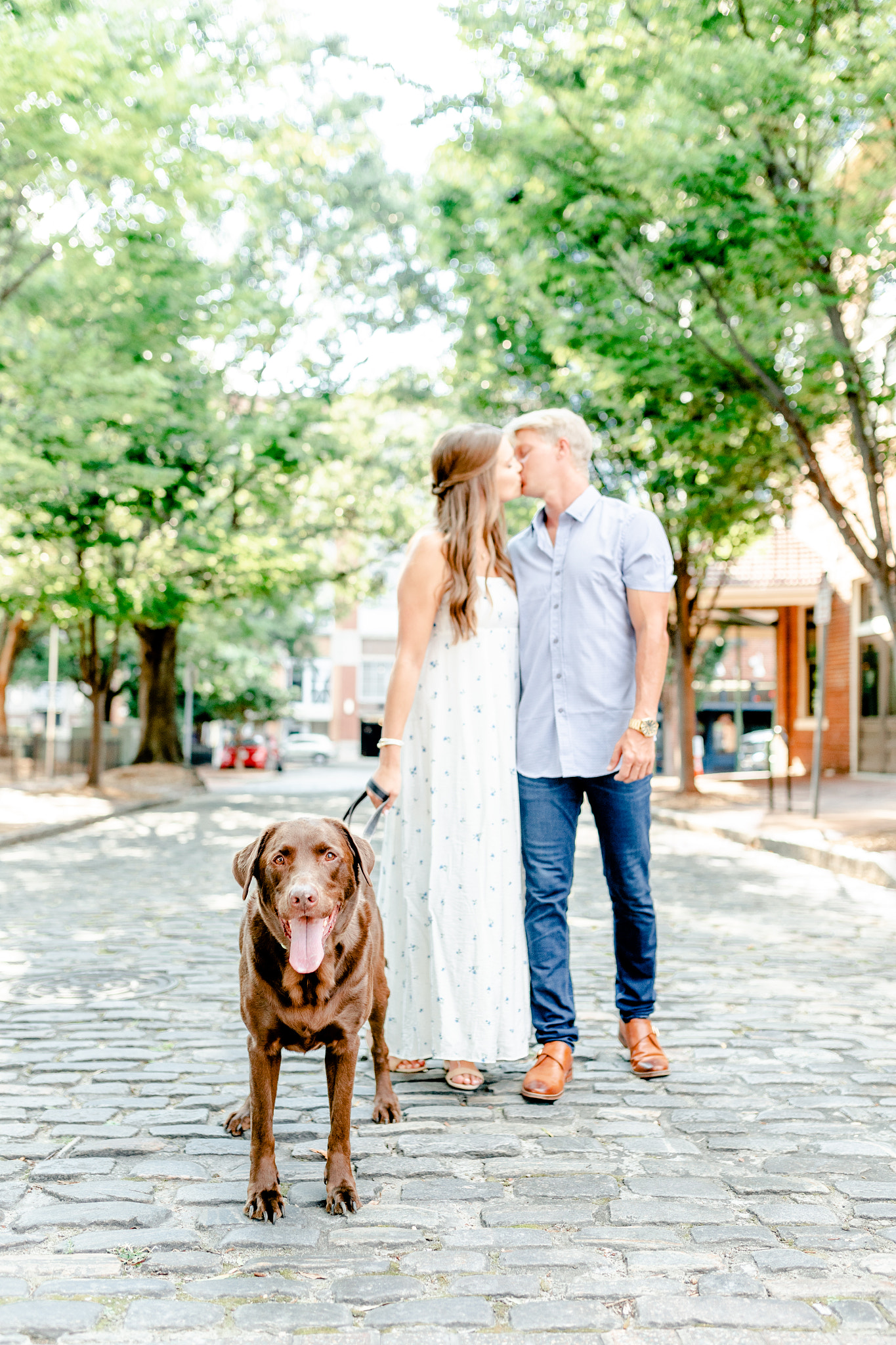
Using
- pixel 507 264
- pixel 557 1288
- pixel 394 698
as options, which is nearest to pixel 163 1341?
pixel 557 1288

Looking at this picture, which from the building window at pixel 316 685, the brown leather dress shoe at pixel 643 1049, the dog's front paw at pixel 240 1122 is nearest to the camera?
the dog's front paw at pixel 240 1122

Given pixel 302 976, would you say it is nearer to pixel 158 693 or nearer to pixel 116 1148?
pixel 116 1148

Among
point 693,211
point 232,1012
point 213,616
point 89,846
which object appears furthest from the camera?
point 213,616

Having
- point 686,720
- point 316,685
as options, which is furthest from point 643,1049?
point 316,685

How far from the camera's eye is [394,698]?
425 cm

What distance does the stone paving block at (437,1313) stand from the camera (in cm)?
257

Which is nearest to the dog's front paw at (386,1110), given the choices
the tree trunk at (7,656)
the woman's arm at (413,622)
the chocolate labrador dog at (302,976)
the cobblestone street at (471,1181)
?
the cobblestone street at (471,1181)

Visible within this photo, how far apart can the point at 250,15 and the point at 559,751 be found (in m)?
15.4

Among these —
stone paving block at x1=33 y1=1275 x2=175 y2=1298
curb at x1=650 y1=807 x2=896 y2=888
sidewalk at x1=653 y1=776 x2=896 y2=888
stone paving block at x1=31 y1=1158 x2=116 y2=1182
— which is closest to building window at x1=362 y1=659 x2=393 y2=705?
sidewalk at x1=653 y1=776 x2=896 y2=888

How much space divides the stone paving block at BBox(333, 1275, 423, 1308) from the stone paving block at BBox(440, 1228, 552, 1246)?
23 cm

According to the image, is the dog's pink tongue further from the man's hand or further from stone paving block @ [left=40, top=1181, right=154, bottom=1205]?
the man's hand

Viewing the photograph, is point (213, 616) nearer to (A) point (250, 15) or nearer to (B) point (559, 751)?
(A) point (250, 15)

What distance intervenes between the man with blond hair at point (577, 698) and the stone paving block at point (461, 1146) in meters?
0.52

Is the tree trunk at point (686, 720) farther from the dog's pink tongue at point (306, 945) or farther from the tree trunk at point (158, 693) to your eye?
the dog's pink tongue at point (306, 945)
